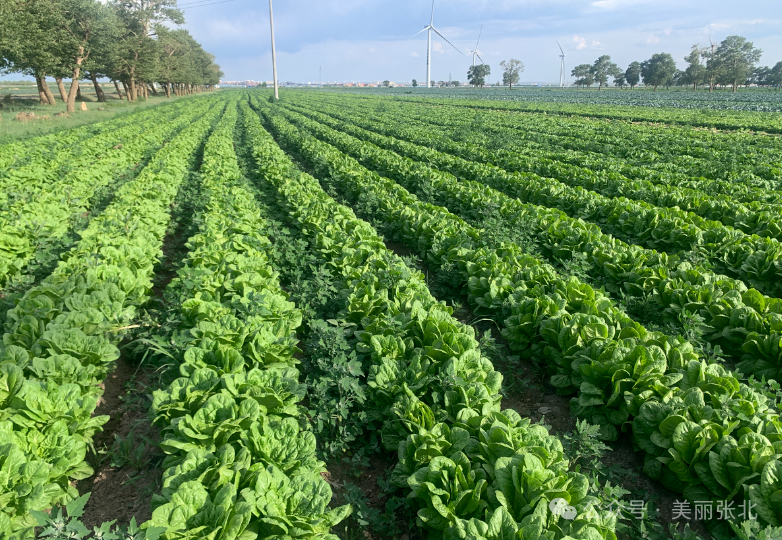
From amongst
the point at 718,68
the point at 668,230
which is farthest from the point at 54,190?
the point at 718,68

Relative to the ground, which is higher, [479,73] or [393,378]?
[479,73]

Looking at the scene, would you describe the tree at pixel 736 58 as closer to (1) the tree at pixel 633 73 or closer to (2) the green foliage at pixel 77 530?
(1) the tree at pixel 633 73

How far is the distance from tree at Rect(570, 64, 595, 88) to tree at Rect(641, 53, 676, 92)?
22410 millimetres

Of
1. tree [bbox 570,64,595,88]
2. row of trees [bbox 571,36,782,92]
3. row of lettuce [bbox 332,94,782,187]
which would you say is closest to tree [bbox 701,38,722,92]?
row of trees [bbox 571,36,782,92]

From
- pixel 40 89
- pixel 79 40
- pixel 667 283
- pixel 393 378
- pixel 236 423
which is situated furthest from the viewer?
pixel 40 89

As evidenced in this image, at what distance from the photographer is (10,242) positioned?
7023mm

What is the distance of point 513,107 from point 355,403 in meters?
A: 45.8

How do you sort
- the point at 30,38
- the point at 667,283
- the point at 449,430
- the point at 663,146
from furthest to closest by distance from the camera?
the point at 30,38 < the point at 663,146 < the point at 667,283 < the point at 449,430

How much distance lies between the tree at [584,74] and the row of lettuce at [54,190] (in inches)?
5066

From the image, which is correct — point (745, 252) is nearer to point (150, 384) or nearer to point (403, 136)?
point (150, 384)

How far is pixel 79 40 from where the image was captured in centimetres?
3741

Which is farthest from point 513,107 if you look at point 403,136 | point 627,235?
point 627,235

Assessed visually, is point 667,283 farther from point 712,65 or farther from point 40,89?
point 712,65

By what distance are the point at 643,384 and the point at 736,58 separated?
357 feet
